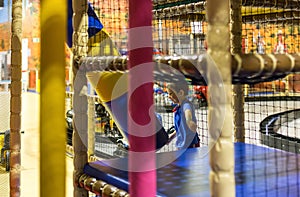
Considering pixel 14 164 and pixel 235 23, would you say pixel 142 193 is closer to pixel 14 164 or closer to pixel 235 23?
pixel 14 164

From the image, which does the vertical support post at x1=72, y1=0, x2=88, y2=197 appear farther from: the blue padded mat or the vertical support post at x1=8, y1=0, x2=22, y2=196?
the vertical support post at x1=8, y1=0, x2=22, y2=196

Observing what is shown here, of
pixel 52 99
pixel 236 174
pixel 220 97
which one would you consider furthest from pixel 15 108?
pixel 220 97

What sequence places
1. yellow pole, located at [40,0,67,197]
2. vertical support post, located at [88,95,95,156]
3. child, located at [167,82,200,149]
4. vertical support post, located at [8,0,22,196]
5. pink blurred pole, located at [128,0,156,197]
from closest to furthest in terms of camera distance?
yellow pole, located at [40,0,67,197]
pink blurred pole, located at [128,0,156,197]
vertical support post, located at [8,0,22,196]
child, located at [167,82,200,149]
vertical support post, located at [88,95,95,156]

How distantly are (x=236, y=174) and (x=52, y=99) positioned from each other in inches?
35.8

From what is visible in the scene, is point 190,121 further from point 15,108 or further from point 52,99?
point 52,99

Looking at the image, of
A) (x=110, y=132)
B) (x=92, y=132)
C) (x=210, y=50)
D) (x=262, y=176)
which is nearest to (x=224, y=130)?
(x=210, y=50)

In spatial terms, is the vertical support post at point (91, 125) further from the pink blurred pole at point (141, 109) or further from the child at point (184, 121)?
the pink blurred pole at point (141, 109)

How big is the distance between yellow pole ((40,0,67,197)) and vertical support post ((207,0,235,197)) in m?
0.26

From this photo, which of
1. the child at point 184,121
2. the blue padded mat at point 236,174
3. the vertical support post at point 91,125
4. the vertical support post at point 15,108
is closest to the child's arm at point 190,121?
the child at point 184,121

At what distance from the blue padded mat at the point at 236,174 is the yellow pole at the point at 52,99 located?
54 cm

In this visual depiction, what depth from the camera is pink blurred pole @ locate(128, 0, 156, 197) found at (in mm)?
970

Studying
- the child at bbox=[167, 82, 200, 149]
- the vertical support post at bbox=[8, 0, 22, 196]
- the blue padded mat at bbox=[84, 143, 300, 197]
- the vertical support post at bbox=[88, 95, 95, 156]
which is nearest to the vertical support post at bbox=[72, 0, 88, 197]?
the blue padded mat at bbox=[84, 143, 300, 197]

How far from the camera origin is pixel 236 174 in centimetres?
149

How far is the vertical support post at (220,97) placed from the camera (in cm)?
77
